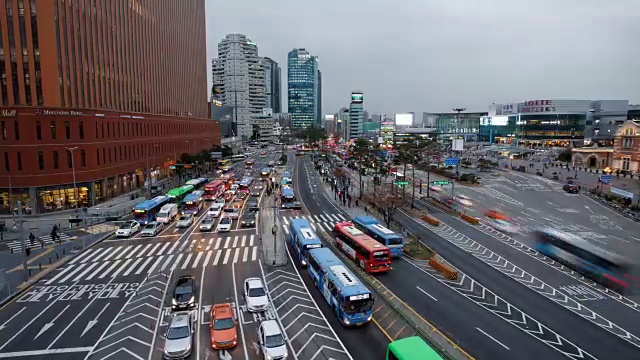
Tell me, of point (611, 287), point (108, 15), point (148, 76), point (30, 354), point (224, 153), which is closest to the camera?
point (30, 354)

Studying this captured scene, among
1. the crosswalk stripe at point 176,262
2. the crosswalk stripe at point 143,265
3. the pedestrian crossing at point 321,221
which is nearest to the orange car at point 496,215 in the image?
the pedestrian crossing at point 321,221

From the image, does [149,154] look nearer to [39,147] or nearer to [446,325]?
[39,147]

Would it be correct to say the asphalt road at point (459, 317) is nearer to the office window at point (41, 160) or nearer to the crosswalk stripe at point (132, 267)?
the crosswalk stripe at point (132, 267)

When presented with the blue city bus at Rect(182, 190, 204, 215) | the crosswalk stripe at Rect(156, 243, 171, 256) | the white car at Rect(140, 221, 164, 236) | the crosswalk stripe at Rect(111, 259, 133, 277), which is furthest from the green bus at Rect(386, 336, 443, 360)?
the blue city bus at Rect(182, 190, 204, 215)

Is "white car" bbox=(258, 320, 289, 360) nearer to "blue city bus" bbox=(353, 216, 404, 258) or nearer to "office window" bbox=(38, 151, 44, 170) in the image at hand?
"blue city bus" bbox=(353, 216, 404, 258)

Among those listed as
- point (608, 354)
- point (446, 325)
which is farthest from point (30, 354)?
point (608, 354)

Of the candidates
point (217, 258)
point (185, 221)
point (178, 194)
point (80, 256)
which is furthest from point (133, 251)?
point (178, 194)
